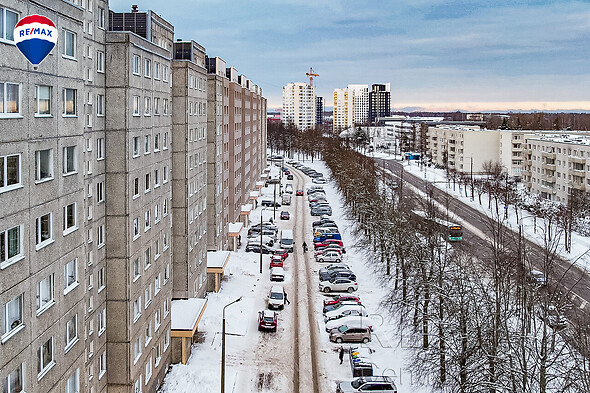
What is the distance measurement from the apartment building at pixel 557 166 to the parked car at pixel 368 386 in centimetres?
5637

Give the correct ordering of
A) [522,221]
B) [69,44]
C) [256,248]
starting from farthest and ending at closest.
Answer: [522,221] → [256,248] → [69,44]

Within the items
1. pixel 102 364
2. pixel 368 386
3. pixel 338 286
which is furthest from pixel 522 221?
pixel 102 364

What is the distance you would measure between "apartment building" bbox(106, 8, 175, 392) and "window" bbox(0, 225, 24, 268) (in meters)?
8.43

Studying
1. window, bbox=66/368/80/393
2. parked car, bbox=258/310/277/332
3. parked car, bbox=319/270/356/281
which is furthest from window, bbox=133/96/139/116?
parked car, bbox=319/270/356/281

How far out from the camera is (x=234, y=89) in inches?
2202

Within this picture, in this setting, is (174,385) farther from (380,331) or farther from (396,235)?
(396,235)

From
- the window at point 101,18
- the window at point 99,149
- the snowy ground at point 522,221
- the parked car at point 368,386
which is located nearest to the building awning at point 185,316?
the parked car at point 368,386

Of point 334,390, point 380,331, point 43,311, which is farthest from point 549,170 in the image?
point 43,311

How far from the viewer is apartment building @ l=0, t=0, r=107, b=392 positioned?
40.1 feet

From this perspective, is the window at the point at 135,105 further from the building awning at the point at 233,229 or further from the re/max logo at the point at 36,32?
the building awning at the point at 233,229

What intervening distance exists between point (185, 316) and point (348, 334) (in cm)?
951

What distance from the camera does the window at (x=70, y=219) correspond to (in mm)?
15022

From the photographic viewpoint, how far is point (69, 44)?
15031 millimetres

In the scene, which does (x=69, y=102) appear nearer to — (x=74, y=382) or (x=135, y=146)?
(x=135, y=146)
